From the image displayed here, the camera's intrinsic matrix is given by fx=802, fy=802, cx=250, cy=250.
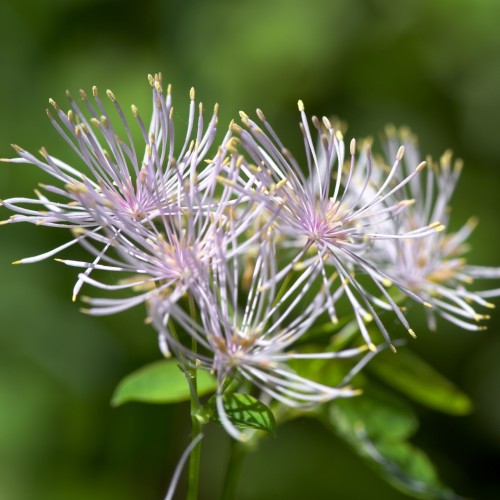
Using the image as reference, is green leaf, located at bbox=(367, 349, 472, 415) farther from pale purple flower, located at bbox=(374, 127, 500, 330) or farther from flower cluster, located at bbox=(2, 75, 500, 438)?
flower cluster, located at bbox=(2, 75, 500, 438)

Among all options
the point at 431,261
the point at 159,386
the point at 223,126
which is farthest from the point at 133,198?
the point at 223,126

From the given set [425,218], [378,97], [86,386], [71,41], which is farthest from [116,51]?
[425,218]

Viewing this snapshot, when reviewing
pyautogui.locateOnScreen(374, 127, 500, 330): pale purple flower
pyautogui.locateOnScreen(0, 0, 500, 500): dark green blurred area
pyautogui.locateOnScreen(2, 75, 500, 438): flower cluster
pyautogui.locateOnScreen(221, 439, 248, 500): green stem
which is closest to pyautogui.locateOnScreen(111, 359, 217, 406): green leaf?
pyautogui.locateOnScreen(221, 439, 248, 500): green stem

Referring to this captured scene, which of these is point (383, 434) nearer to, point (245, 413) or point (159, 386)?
point (159, 386)

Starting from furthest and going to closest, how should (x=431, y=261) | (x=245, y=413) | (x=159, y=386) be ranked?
(x=431, y=261)
(x=159, y=386)
(x=245, y=413)

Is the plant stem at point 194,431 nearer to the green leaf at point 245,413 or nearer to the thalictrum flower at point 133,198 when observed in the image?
the green leaf at point 245,413

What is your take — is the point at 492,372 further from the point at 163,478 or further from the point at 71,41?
the point at 71,41

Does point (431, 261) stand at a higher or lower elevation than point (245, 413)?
higher
